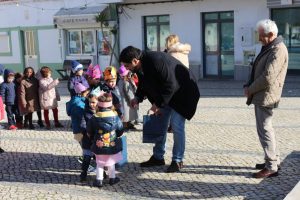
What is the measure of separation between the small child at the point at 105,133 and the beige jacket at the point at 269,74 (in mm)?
1654

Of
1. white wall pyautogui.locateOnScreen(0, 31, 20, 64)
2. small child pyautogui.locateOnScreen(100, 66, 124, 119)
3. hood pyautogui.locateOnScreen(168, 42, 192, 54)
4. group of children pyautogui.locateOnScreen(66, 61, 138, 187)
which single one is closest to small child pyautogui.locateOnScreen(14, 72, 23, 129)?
group of children pyautogui.locateOnScreen(66, 61, 138, 187)

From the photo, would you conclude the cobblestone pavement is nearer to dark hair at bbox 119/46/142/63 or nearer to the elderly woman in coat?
the elderly woman in coat

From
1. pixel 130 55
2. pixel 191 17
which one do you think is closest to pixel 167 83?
pixel 130 55

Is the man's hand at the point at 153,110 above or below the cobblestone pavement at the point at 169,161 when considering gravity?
above

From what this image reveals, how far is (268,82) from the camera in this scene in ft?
17.5

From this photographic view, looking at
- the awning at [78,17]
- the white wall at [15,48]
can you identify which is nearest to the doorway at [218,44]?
the awning at [78,17]

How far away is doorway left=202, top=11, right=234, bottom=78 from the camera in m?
18.3

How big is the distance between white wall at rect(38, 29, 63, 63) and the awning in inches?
38.1

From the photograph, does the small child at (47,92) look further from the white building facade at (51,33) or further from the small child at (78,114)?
the white building facade at (51,33)

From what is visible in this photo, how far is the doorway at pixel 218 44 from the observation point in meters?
18.3

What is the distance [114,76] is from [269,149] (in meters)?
2.24

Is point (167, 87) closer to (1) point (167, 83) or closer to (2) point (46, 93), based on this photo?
(1) point (167, 83)

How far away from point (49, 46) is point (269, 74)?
1815 centimetres

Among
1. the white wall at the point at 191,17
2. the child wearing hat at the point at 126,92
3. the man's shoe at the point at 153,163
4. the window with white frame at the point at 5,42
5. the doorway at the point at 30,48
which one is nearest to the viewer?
the man's shoe at the point at 153,163
